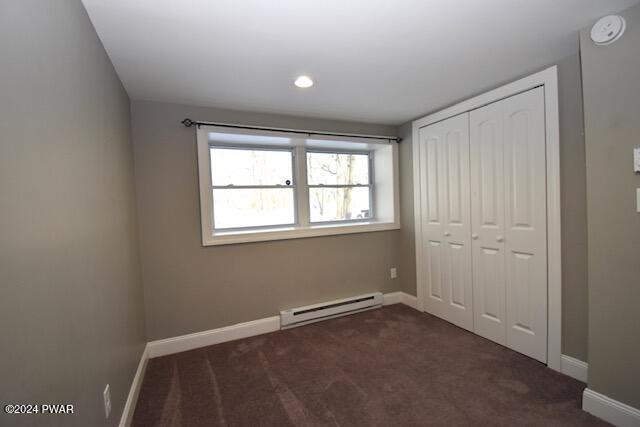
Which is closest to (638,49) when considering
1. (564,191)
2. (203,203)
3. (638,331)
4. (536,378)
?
(564,191)

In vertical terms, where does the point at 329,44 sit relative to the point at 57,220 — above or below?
above

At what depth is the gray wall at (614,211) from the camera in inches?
61.1

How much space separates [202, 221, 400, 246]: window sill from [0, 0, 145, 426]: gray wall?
1.09 meters

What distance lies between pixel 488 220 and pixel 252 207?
232 centimetres

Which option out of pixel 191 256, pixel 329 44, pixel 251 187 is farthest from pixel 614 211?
pixel 191 256

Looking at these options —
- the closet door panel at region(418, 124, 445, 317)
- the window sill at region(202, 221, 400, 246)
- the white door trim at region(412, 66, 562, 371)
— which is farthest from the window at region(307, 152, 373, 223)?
the white door trim at region(412, 66, 562, 371)

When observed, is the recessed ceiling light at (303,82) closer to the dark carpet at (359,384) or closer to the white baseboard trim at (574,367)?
the dark carpet at (359,384)

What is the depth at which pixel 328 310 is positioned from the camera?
3.25 metres

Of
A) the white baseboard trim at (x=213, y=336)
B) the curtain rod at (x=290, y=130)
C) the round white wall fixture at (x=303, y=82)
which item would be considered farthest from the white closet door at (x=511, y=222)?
the white baseboard trim at (x=213, y=336)

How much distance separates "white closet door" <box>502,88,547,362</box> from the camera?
7.35 ft

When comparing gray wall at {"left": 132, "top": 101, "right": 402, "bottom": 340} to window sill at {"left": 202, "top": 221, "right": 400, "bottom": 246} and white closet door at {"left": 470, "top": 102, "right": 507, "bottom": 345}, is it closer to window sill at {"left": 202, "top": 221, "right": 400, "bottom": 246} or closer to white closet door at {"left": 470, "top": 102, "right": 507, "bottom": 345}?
window sill at {"left": 202, "top": 221, "right": 400, "bottom": 246}

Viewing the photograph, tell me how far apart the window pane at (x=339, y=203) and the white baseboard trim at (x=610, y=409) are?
256 centimetres

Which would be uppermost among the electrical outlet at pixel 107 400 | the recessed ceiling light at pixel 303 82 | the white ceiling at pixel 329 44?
the white ceiling at pixel 329 44

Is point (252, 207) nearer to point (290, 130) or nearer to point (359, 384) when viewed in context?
point (290, 130)
